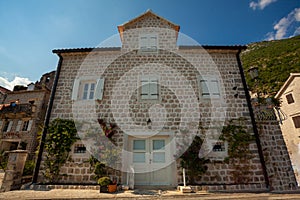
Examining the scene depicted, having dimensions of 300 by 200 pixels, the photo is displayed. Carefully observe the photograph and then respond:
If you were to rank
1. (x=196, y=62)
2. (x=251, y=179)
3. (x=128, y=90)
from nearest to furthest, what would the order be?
(x=251, y=179) < (x=128, y=90) < (x=196, y=62)

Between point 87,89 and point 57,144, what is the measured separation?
2682 mm

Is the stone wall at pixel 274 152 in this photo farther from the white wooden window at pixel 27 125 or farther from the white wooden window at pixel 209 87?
the white wooden window at pixel 27 125

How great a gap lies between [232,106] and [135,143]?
14.9 ft

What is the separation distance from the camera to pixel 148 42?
8.49 meters

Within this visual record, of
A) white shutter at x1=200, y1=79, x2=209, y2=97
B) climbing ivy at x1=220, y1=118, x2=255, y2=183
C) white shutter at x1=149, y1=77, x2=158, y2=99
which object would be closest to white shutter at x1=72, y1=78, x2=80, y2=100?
white shutter at x1=149, y1=77, x2=158, y2=99

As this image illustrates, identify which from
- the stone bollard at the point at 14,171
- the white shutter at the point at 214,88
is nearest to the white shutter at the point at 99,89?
the stone bollard at the point at 14,171

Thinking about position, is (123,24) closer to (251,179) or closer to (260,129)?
(260,129)

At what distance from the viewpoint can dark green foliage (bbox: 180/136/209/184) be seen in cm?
589

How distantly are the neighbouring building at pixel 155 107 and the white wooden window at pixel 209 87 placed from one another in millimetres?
46

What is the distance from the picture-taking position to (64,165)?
623 cm

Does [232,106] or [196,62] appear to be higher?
[196,62]

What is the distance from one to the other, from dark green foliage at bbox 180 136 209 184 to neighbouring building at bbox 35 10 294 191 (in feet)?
0.72

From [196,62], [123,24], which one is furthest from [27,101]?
[196,62]

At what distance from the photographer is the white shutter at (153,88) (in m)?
7.26
